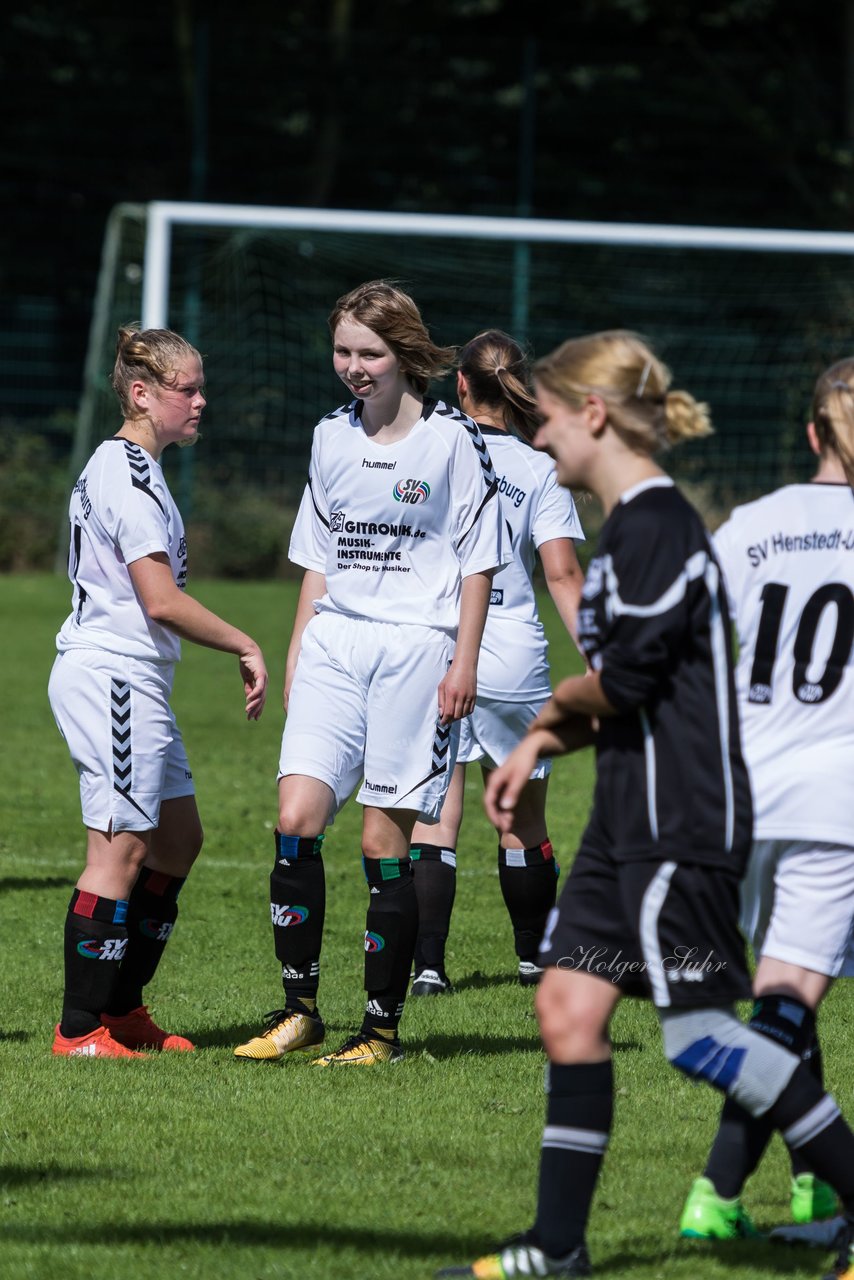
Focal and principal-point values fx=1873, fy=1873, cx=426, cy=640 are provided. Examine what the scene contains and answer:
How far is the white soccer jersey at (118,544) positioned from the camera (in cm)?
522

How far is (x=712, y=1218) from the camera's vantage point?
12.5 feet

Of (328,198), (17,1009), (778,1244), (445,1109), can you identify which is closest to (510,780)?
(778,1244)

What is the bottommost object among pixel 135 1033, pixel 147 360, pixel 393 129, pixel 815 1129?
pixel 135 1033

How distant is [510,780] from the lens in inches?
139

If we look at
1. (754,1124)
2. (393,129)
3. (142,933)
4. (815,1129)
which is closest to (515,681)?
(142,933)

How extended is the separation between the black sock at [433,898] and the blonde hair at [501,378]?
1.55 metres

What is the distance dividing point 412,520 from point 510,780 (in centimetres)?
196

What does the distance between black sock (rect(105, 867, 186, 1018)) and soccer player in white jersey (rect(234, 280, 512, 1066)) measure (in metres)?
0.42

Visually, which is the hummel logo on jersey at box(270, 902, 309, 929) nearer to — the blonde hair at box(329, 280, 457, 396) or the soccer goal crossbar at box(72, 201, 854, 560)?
the blonde hair at box(329, 280, 457, 396)

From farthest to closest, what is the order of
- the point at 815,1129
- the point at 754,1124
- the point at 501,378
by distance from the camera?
the point at 501,378 → the point at 754,1124 → the point at 815,1129

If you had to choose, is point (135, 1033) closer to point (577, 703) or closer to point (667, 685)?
point (577, 703)

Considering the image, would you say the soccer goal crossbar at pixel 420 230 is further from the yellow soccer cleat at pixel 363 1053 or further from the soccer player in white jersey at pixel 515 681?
the yellow soccer cleat at pixel 363 1053

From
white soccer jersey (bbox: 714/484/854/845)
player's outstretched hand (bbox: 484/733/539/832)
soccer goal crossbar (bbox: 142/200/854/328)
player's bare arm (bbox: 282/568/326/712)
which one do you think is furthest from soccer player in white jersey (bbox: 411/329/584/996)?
soccer goal crossbar (bbox: 142/200/854/328)

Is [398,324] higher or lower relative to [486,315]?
lower
